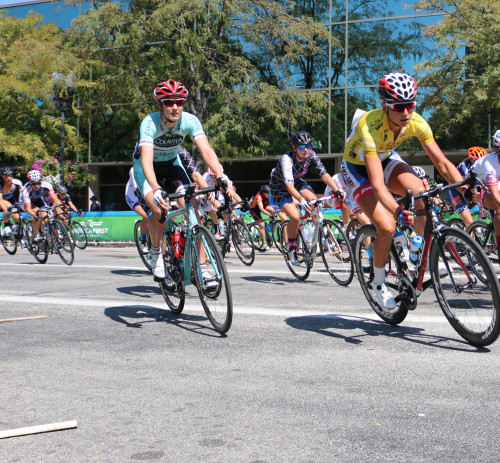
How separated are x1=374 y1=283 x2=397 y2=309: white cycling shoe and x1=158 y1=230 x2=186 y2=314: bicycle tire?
1832 millimetres

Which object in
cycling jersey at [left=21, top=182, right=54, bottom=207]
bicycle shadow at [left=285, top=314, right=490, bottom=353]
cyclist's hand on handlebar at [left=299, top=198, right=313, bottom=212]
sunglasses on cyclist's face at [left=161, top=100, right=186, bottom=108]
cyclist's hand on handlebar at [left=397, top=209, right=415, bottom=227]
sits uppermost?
sunglasses on cyclist's face at [left=161, top=100, right=186, bottom=108]

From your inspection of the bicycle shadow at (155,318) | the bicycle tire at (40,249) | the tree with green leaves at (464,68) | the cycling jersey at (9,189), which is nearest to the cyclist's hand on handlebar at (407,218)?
the bicycle shadow at (155,318)

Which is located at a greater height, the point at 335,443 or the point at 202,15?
the point at 202,15

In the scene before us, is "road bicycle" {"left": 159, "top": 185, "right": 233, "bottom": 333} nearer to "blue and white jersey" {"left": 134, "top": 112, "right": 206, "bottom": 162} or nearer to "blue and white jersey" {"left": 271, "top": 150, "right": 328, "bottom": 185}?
"blue and white jersey" {"left": 134, "top": 112, "right": 206, "bottom": 162}

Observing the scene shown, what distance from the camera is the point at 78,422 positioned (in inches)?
137

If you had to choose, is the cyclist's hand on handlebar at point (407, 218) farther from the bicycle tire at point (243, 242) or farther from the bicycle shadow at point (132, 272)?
the bicycle tire at point (243, 242)

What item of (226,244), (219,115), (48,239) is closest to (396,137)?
(226,244)

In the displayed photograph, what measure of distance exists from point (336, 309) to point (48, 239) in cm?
843

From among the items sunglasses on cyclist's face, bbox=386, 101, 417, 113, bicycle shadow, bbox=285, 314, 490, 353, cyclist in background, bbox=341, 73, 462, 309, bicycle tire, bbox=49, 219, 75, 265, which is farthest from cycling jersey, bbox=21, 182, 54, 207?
sunglasses on cyclist's face, bbox=386, 101, 417, 113

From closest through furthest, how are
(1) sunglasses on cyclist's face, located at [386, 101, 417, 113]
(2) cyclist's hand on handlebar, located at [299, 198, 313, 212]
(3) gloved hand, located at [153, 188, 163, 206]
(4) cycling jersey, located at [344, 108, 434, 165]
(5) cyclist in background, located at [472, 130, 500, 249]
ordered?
(1) sunglasses on cyclist's face, located at [386, 101, 417, 113] → (4) cycling jersey, located at [344, 108, 434, 165] → (3) gloved hand, located at [153, 188, 163, 206] → (5) cyclist in background, located at [472, 130, 500, 249] → (2) cyclist's hand on handlebar, located at [299, 198, 313, 212]

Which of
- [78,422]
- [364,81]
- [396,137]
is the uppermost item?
[364,81]

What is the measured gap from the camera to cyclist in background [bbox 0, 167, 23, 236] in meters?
16.1

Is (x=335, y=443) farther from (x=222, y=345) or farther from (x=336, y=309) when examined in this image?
(x=336, y=309)

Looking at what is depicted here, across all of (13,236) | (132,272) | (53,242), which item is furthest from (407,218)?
(13,236)
